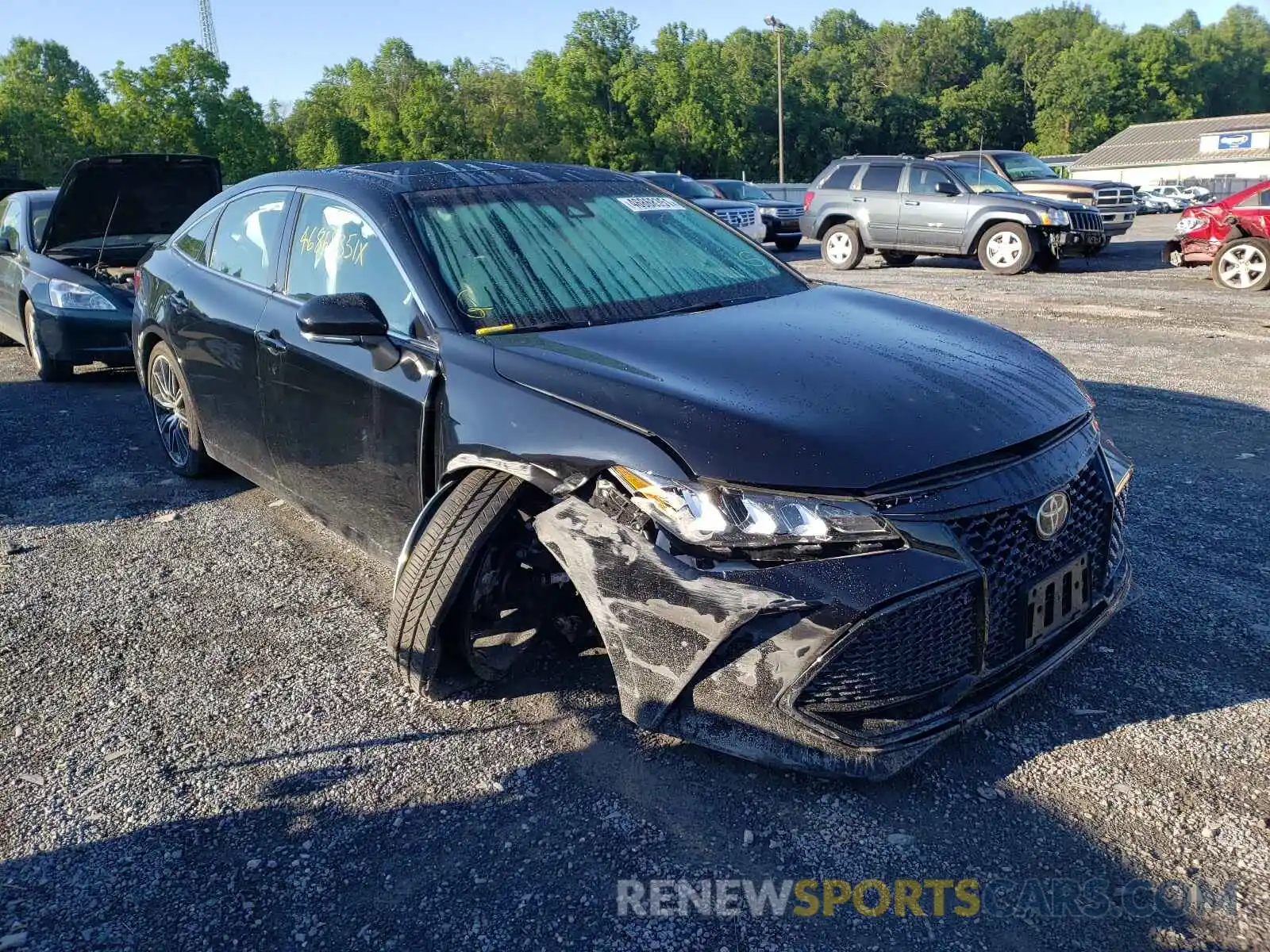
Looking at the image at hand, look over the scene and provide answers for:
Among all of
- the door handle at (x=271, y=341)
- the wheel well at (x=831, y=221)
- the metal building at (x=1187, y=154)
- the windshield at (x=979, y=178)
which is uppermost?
the metal building at (x=1187, y=154)

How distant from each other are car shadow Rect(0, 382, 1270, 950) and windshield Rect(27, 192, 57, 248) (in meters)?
7.49

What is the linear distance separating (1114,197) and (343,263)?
61.4 feet

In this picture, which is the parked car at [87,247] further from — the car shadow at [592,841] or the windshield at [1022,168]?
the windshield at [1022,168]

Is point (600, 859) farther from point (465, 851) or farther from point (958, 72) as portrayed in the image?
point (958, 72)

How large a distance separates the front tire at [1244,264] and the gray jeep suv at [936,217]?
234 centimetres

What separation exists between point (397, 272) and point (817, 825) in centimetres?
222

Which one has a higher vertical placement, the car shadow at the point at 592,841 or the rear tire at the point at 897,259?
the rear tire at the point at 897,259

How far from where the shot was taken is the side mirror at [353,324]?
130 inches

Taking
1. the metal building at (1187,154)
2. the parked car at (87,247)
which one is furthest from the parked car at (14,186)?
the metal building at (1187,154)

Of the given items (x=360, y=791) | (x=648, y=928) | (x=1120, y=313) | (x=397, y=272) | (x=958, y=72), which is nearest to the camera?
(x=648, y=928)

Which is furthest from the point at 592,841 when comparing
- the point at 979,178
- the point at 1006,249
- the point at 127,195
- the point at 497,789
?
the point at 979,178

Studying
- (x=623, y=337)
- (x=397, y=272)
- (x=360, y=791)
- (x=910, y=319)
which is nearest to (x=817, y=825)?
(x=360, y=791)

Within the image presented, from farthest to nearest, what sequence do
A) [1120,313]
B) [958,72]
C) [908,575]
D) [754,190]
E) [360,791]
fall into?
[958,72] < [754,190] < [1120,313] < [360,791] < [908,575]

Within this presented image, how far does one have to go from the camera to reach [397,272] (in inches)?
138
